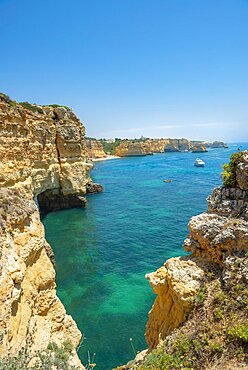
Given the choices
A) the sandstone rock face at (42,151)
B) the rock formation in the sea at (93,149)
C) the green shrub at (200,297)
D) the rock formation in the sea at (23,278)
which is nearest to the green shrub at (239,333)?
the green shrub at (200,297)

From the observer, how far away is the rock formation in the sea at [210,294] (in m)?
6.97

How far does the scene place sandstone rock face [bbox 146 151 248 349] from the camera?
8.72 m

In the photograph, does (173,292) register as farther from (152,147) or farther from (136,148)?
(152,147)

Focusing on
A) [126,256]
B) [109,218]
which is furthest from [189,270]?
[109,218]

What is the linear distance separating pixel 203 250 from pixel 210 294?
1.83 metres

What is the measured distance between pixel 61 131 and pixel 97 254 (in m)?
23.5

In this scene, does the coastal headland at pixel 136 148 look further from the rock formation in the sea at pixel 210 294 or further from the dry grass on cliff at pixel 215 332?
the dry grass on cliff at pixel 215 332

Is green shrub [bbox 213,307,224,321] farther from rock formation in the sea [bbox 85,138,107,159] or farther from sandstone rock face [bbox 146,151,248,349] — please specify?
rock formation in the sea [bbox 85,138,107,159]

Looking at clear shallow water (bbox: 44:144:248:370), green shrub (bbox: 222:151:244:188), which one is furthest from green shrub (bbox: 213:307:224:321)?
clear shallow water (bbox: 44:144:248:370)

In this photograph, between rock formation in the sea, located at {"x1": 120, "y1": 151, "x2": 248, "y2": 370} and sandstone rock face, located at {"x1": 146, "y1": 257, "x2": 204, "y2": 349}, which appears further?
sandstone rock face, located at {"x1": 146, "y1": 257, "x2": 204, "y2": 349}

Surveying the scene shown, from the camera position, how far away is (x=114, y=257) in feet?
78.8

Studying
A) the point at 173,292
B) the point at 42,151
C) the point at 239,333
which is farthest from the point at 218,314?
the point at 42,151

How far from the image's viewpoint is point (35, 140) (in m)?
32.3

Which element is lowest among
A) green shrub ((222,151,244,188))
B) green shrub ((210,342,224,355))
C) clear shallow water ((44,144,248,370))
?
clear shallow water ((44,144,248,370))
